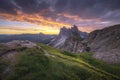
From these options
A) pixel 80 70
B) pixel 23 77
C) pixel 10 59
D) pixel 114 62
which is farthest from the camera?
pixel 114 62

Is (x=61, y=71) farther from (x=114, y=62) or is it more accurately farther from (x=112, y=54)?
(x=112, y=54)

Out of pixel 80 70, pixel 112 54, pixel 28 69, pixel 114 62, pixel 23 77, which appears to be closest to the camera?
pixel 23 77

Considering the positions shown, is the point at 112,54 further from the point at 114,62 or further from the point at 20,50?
the point at 20,50

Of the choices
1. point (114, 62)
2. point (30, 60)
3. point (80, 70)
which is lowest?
point (114, 62)

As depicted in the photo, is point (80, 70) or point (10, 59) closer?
point (10, 59)

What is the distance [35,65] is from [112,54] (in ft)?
267

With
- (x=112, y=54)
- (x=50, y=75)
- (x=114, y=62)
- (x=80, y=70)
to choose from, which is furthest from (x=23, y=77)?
(x=112, y=54)

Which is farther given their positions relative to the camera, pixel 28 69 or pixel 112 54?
pixel 112 54

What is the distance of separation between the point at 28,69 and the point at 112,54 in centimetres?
8383

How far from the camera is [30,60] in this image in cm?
4222

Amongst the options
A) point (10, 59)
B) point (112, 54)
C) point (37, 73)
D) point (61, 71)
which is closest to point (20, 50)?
point (10, 59)

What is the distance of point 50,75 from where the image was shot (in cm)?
3784

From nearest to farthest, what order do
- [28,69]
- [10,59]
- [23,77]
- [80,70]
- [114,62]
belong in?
[23,77], [28,69], [10,59], [80,70], [114,62]

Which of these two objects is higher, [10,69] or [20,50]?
[20,50]
